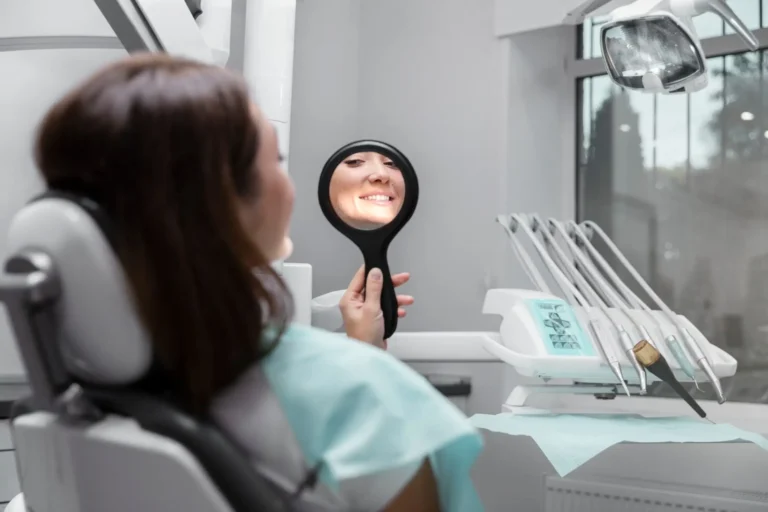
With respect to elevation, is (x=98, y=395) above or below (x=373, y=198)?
below

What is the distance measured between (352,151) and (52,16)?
53cm

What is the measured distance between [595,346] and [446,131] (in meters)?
0.90

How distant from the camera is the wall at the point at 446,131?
2012 mm

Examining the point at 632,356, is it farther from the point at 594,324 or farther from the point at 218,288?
the point at 218,288

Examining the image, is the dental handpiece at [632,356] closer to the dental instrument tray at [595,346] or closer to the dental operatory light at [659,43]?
the dental instrument tray at [595,346]

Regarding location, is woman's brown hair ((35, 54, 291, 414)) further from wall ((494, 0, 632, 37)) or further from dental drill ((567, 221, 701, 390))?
wall ((494, 0, 632, 37))

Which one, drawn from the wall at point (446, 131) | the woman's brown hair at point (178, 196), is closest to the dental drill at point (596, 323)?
the wall at point (446, 131)

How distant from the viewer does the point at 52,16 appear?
1.27 meters

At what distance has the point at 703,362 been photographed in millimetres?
1347

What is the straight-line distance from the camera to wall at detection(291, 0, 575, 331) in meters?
2.01

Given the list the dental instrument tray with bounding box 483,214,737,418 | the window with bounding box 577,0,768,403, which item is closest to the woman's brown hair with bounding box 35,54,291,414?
the dental instrument tray with bounding box 483,214,737,418

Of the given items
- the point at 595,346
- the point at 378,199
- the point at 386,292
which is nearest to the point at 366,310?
the point at 386,292

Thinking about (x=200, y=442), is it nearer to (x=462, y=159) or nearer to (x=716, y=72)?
(x=462, y=159)

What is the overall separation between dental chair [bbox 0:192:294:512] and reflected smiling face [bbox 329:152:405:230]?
688 millimetres
